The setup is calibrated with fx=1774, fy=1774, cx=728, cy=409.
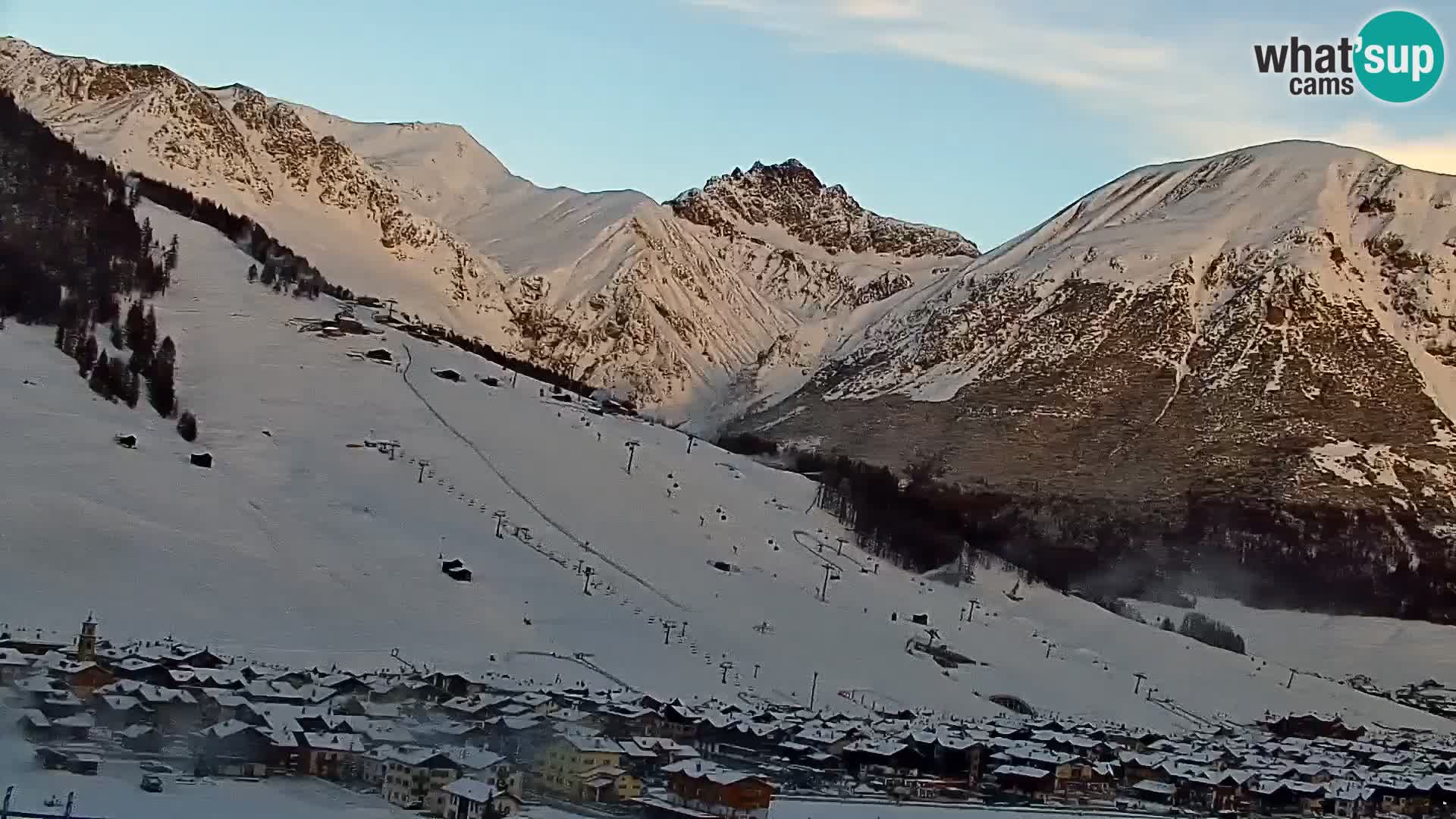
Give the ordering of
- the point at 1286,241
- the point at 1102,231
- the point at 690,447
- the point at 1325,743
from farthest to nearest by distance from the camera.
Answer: the point at 1102,231 → the point at 1286,241 → the point at 690,447 → the point at 1325,743

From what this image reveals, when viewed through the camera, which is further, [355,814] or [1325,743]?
[1325,743]

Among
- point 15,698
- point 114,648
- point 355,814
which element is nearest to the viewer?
point 355,814

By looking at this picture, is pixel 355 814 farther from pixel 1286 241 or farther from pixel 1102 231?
pixel 1102 231

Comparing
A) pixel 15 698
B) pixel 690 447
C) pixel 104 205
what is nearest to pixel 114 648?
pixel 15 698

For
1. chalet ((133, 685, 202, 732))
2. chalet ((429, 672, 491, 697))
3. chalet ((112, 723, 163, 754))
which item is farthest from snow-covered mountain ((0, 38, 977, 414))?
chalet ((112, 723, 163, 754))

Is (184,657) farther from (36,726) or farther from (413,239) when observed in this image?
(413,239)

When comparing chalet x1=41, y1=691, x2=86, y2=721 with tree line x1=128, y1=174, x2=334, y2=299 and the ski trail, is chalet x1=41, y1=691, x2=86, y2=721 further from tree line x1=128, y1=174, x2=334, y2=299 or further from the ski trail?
tree line x1=128, y1=174, x2=334, y2=299

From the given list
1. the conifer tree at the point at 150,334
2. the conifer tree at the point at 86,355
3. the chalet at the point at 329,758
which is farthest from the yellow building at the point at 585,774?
the conifer tree at the point at 150,334
